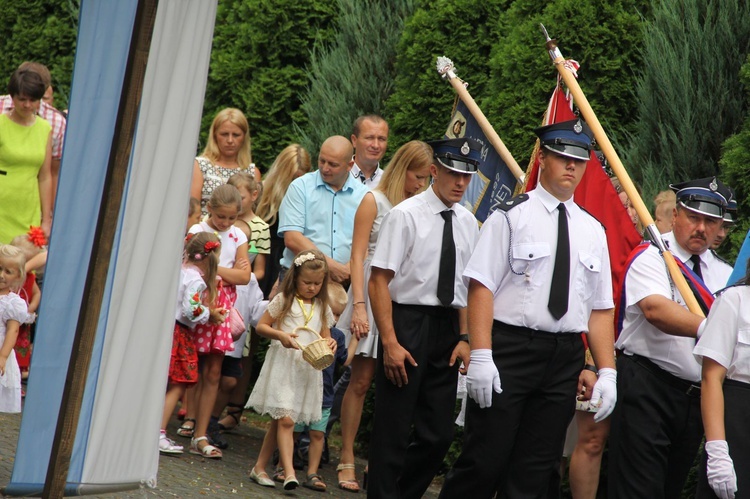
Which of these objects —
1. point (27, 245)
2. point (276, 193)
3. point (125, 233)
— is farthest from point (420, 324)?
point (27, 245)

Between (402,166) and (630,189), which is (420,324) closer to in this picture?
(402,166)

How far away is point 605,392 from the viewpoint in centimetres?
612

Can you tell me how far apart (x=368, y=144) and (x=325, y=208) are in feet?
2.04

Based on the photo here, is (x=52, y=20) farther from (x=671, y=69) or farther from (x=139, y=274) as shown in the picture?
(x=139, y=274)

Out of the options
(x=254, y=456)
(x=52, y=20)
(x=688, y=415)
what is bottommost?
(x=254, y=456)

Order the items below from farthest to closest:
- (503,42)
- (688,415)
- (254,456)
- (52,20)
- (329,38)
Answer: (52,20), (329,38), (503,42), (254,456), (688,415)

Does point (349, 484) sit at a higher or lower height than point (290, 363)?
lower

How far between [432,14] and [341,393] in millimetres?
3528

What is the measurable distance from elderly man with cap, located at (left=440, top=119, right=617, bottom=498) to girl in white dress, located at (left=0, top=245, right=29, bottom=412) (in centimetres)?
313

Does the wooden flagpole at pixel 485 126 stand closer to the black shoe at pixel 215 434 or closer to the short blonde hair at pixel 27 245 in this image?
the black shoe at pixel 215 434

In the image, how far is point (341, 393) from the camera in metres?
8.88

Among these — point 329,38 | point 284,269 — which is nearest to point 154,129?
point 284,269

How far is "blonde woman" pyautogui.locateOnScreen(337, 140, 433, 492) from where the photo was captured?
7.61 metres

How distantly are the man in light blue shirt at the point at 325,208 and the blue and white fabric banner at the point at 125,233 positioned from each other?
371 cm
